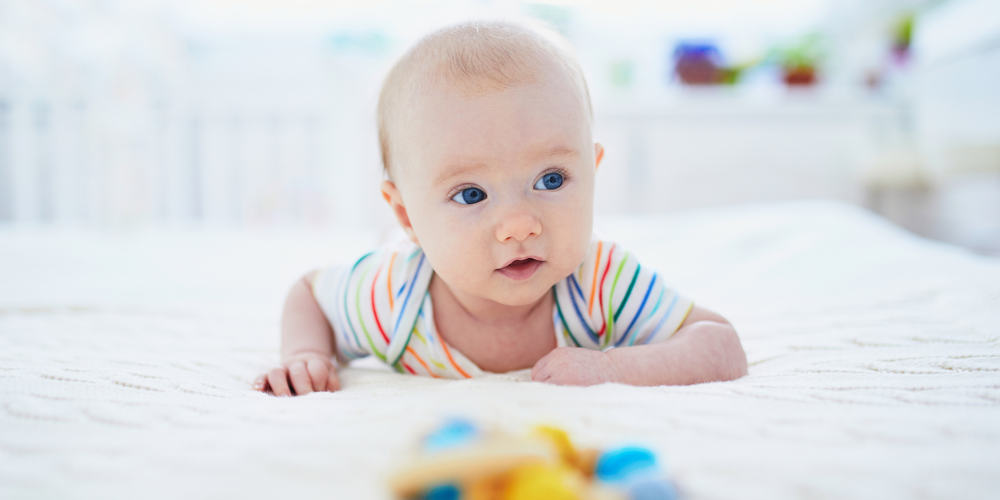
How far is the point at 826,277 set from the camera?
129 centimetres

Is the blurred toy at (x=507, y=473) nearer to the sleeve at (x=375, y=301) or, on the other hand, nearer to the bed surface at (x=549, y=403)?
the bed surface at (x=549, y=403)

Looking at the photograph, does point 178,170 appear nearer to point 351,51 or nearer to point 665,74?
point 351,51

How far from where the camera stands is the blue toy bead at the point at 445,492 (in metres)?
0.36

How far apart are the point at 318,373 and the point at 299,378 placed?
2 centimetres

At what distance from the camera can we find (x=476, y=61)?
73cm

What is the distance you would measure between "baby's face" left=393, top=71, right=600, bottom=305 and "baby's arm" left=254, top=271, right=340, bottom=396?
0.57ft

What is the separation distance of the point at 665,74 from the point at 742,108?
0.47 metres

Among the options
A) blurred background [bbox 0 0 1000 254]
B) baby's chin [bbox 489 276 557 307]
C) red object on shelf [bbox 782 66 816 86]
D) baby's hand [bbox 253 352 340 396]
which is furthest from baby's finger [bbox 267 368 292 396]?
red object on shelf [bbox 782 66 816 86]

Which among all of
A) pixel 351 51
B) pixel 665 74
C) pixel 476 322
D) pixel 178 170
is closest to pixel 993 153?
pixel 665 74

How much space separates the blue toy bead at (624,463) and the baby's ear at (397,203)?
0.47m

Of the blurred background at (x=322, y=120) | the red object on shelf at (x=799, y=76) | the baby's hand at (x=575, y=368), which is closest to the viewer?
the baby's hand at (x=575, y=368)

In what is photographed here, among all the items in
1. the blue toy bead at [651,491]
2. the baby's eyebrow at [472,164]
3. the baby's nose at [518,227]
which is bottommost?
the blue toy bead at [651,491]

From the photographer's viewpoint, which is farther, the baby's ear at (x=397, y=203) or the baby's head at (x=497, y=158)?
the baby's ear at (x=397, y=203)

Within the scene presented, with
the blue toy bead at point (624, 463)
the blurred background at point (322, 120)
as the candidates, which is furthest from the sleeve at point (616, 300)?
the blurred background at point (322, 120)
